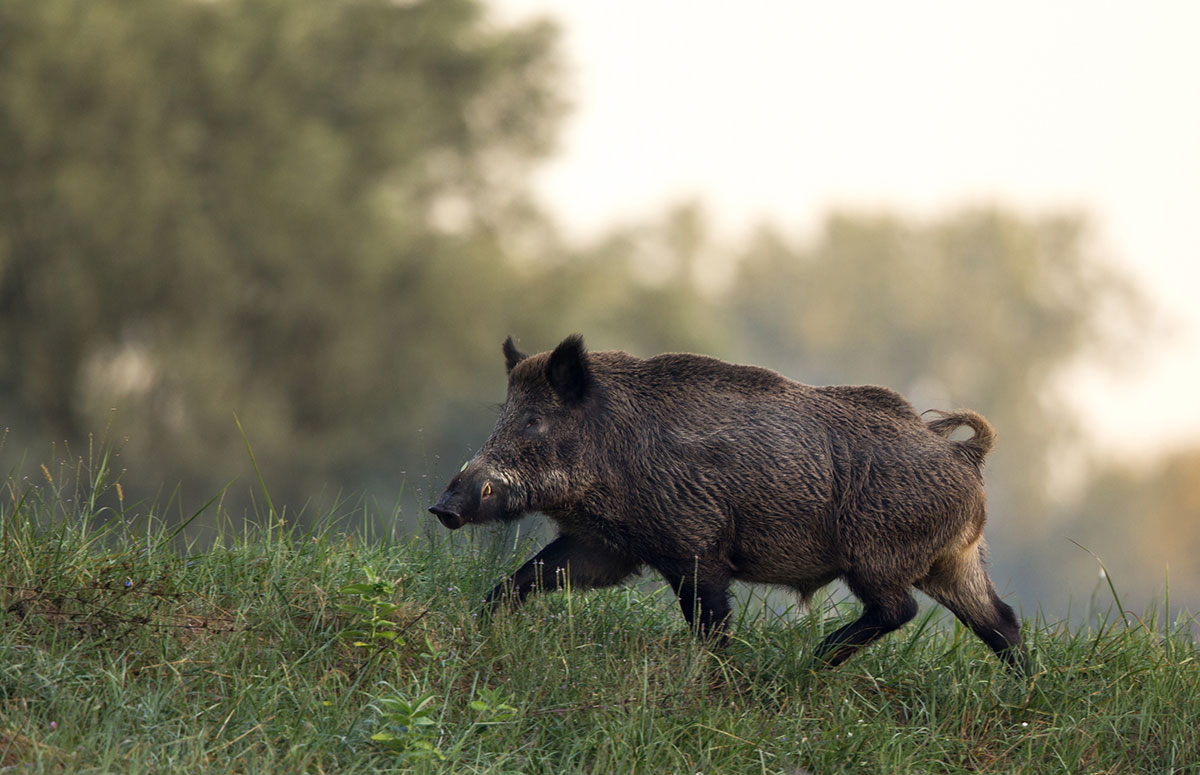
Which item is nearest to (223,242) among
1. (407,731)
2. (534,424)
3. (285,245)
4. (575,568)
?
Answer: (285,245)

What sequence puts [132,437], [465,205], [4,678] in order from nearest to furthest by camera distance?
[4,678]
[132,437]
[465,205]

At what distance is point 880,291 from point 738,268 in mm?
7072

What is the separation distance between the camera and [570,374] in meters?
5.55

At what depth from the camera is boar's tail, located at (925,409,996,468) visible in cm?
580

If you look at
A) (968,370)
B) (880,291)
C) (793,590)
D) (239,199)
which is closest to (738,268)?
(880,291)

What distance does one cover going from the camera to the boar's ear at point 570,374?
18.0ft

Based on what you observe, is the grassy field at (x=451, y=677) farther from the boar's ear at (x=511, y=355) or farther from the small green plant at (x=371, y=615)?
the boar's ear at (x=511, y=355)

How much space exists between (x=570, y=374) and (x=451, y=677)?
155 centimetres

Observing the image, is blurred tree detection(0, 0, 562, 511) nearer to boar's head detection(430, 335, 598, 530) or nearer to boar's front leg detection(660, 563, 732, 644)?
boar's head detection(430, 335, 598, 530)

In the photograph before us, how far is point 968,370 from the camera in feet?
157

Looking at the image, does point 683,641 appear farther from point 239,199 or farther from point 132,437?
point 239,199

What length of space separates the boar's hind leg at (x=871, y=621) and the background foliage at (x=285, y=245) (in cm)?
Result: 1124

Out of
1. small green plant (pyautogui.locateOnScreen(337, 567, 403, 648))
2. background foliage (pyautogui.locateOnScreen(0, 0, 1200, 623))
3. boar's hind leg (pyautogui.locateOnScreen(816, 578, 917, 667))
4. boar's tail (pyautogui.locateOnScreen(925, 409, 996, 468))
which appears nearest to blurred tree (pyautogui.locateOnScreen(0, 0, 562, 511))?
background foliage (pyautogui.locateOnScreen(0, 0, 1200, 623))

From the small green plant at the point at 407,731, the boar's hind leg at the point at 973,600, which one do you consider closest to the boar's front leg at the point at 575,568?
the small green plant at the point at 407,731
